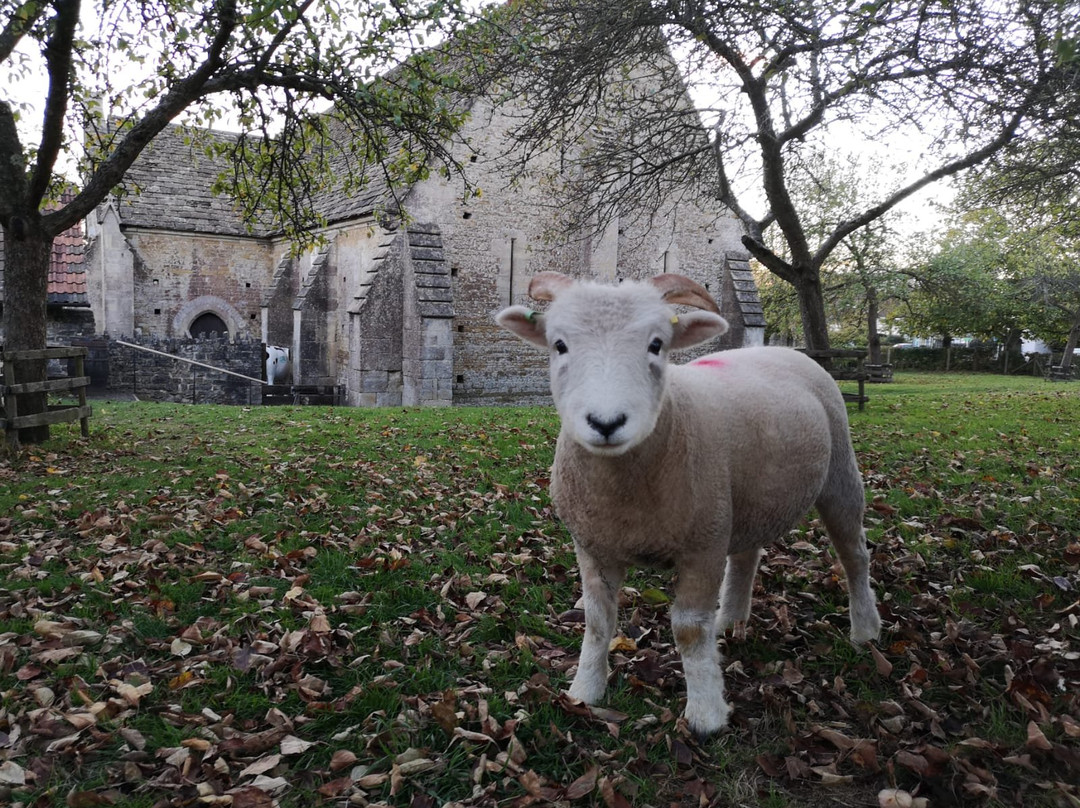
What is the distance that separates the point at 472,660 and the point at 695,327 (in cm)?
215

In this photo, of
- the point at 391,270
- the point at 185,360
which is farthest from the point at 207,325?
the point at 391,270

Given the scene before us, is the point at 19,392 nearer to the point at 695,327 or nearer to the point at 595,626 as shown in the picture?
the point at 595,626

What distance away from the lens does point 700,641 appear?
3094 mm

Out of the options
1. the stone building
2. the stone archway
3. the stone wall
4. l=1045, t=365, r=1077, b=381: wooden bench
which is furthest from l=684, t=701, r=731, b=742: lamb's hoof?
l=1045, t=365, r=1077, b=381: wooden bench

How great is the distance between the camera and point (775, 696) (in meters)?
3.33

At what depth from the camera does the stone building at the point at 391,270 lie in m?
17.8

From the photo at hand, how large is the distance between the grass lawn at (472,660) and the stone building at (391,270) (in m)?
10.1

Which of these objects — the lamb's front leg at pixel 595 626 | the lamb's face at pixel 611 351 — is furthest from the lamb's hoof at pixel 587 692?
the lamb's face at pixel 611 351

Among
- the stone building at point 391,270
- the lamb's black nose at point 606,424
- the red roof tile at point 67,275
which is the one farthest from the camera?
the red roof tile at point 67,275

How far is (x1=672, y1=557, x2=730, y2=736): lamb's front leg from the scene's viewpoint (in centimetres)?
305

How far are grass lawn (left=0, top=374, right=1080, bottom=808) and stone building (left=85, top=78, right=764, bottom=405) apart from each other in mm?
10108

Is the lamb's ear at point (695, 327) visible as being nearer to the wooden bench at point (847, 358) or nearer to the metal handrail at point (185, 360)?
the wooden bench at point (847, 358)

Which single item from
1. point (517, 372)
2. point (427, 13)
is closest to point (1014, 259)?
point (517, 372)

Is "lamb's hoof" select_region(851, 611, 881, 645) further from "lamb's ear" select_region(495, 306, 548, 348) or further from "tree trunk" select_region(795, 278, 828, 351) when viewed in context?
"tree trunk" select_region(795, 278, 828, 351)
